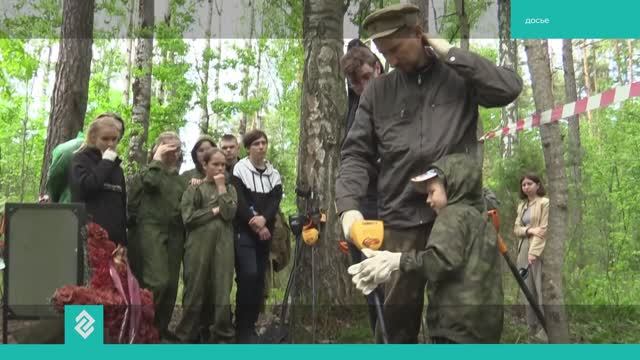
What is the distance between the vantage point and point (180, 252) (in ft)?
17.1

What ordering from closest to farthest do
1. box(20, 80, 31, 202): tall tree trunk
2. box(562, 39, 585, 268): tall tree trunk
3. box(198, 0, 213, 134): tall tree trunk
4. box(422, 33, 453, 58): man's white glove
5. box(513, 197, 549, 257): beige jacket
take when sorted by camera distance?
box(422, 33, 453, 58): man's white glove
box(513, 197, 549, 257): beige jacket
box(562, 39, 585, 268): tall tree trunk
box(198, 0, 213, 134): tall tree trunk
box(20, 80, 31, 202): tall tree trunk

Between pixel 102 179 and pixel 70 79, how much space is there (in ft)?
12.6

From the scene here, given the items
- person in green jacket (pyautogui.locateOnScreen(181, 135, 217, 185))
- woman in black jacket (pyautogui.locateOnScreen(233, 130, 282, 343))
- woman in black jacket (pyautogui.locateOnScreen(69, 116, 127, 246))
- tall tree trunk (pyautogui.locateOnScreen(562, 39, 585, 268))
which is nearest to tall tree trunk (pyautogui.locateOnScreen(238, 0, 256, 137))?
tall tree trunk (pyautogui.locateOnScreen(562, 39, 585, 268))

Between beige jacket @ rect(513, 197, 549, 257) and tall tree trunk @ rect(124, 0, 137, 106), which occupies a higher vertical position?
tall tree trunk @ rect(124, 0, 137, 106)

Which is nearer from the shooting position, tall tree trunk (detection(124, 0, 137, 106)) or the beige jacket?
the beige jacket

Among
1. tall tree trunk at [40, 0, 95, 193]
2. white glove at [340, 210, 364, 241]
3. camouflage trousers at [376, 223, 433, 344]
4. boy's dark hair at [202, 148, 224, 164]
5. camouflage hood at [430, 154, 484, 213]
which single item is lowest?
camouflage trousers at [376, 223, 433, 344]

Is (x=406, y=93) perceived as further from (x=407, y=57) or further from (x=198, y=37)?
(x=198, y=37)

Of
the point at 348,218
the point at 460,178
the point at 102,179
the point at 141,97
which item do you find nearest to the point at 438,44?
the point at 460,178

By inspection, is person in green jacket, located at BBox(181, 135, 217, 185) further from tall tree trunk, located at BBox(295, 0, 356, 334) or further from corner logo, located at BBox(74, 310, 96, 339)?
corner logo, located at BBox(74, 310, 96, 339)

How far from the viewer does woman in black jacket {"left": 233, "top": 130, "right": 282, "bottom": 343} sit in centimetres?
498

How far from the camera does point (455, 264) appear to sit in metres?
2.37

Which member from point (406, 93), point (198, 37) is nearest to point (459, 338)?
point (406, 93)

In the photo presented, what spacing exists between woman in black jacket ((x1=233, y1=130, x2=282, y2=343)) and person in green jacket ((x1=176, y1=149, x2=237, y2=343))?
0.07 meters

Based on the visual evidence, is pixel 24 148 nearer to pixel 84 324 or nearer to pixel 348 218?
pixel 84 324
